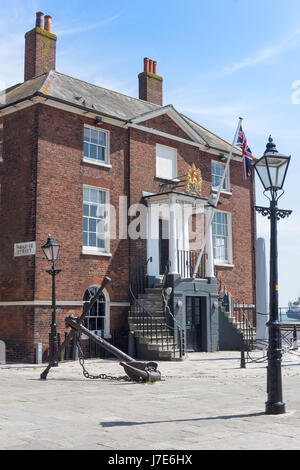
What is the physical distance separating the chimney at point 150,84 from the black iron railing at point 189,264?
28.2 feet

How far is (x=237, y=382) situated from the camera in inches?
496

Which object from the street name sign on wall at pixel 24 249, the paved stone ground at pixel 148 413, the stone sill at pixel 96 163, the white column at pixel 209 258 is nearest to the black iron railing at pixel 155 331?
the white column at pixel 209 258

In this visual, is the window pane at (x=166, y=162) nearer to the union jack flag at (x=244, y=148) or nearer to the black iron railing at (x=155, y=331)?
the union jack flag at (x=244, y=148)

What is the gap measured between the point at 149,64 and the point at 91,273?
41.4 ft

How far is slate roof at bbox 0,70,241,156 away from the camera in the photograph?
19578 mm

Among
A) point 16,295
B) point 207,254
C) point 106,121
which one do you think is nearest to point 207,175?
point 207,254

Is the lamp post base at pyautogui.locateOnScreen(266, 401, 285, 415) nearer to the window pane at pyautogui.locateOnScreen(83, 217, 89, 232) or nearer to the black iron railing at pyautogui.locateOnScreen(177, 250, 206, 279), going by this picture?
the window pane at pyautogui.locateOnScreen(83, 217, 89, 232)

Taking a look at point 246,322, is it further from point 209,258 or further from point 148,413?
point 148,413

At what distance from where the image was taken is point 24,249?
1827 centimetres

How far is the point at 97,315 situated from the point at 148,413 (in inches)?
446

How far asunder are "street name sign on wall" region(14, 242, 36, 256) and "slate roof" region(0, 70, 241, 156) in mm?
4820

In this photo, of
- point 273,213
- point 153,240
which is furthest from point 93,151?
point 273,213

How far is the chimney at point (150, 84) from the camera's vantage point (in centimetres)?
2678
